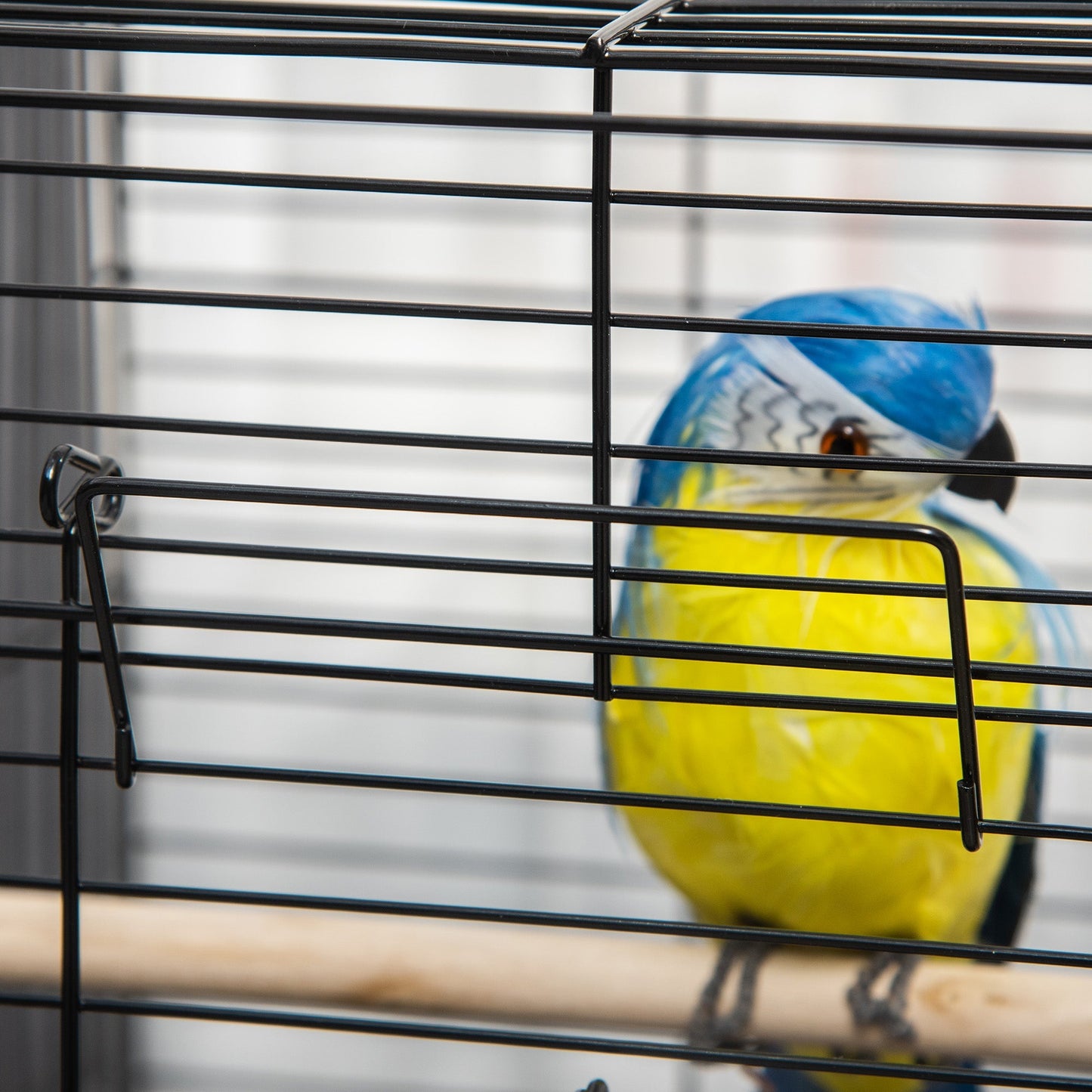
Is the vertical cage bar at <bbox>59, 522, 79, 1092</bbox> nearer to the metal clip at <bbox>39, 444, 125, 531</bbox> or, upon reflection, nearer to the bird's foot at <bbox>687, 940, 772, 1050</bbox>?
the metal clip at <bbox>39, 444, 125, 531</bbox>

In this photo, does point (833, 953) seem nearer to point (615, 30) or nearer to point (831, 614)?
point (831, 614)

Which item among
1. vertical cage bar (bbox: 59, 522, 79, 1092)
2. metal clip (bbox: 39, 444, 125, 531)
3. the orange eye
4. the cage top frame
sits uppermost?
the cage top frame

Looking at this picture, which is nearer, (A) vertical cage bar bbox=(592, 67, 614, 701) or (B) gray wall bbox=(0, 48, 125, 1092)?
(A) vertical cage bar bbox=(592, 67, 614, 701)

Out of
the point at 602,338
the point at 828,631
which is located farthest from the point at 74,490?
the point at 828,631

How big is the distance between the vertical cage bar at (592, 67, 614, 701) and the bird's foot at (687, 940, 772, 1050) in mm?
159

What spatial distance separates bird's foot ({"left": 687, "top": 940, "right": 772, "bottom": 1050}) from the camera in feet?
1.42

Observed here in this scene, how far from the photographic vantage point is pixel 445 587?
979mm

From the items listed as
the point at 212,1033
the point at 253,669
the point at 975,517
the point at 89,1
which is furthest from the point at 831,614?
the point at 212,1033

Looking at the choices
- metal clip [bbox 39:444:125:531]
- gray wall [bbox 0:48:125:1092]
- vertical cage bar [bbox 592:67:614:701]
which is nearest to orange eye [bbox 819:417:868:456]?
vertical cage bar [bbox 592:67:614:701]

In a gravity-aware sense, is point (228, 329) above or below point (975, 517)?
above

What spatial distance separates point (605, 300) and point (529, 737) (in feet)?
2.28

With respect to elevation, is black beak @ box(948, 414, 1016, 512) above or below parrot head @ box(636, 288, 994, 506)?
below

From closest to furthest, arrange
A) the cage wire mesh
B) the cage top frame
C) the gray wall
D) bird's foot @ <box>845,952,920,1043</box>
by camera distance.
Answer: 1. the cage top frame
2. bird's foot @ <box>845,952,920,1043</box>
3. the gray wall
4. the cage wire mesh

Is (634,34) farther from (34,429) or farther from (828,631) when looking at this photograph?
(34,429)
